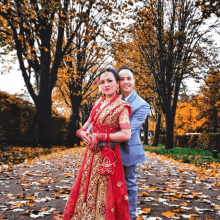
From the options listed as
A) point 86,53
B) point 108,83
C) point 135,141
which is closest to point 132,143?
point 135,141

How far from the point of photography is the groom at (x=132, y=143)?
8.44 ft

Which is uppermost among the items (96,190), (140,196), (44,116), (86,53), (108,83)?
(86,53)

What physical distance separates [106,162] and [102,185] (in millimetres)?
250

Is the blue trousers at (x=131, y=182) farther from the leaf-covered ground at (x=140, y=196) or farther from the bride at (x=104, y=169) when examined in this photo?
the leaf-covered ground at (x=140, y=196)

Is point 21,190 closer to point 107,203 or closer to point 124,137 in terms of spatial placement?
point 107,203

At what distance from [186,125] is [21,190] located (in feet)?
106

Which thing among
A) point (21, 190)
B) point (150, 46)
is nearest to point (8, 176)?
point (21, 190)

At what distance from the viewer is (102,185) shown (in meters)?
2.29

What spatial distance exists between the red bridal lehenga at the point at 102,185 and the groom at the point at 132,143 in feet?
0.78

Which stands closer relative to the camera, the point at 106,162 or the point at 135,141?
the point at 106,162

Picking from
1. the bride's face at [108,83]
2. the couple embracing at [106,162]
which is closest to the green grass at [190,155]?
the couple embracing at [106,162]

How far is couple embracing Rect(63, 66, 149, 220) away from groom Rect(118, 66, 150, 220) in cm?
1

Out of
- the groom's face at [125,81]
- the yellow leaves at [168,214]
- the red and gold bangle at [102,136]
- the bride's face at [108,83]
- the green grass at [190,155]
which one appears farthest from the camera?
the green grass at [190,155]

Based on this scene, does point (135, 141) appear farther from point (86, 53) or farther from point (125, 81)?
point (86, 53)
